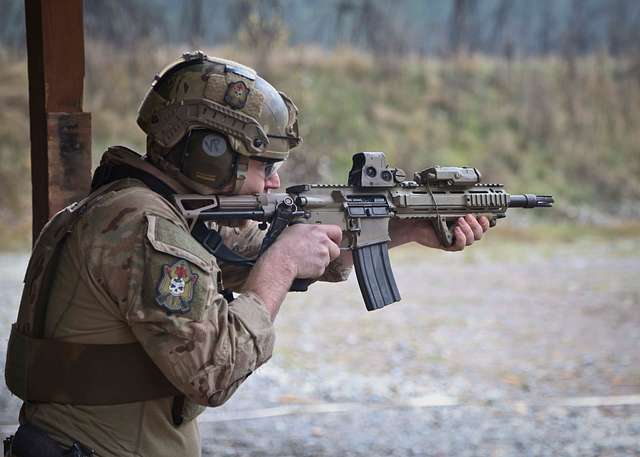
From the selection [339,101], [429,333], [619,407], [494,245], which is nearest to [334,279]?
[619,407]

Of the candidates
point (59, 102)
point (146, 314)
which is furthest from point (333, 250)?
point (59, 102)

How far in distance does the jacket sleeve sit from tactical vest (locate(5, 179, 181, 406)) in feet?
0.38

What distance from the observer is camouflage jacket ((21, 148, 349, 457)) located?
2.29 meters

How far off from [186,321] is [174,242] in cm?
19

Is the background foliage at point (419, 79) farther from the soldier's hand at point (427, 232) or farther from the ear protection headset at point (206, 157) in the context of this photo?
the ear protection headset at point (206, 157)

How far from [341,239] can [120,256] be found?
2.81 feet

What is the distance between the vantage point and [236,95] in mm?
2602

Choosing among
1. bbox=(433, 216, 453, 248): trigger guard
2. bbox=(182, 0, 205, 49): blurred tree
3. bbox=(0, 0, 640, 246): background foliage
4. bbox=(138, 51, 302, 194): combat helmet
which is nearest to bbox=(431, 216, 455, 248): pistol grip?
bbox=(433, 216, 453, 248): trigger guard

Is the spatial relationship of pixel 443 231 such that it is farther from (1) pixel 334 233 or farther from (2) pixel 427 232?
(1) pixel 334 233

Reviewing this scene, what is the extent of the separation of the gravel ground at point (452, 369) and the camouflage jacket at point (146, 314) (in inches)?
118

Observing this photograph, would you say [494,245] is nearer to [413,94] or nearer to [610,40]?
[413,94]

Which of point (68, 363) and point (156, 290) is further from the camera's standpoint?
point (68, 363)

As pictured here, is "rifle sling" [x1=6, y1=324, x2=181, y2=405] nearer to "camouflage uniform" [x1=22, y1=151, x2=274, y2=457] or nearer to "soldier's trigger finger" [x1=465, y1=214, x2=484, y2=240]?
"camouflage uniform" [x1=22, y1=151, x2=274, y2=457]

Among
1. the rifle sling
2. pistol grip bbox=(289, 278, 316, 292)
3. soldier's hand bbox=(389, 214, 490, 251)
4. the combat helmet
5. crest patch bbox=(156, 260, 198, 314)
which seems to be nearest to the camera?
crest patch bbox=(156, 260, 198, 314)
